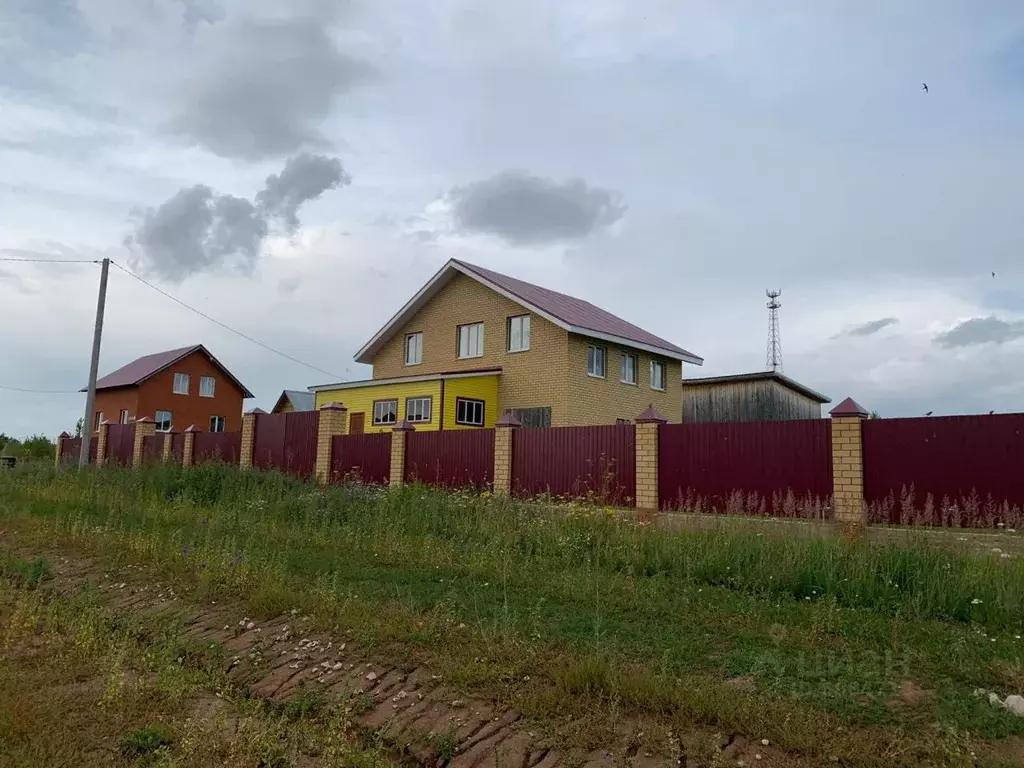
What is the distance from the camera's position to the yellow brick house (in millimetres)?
19781

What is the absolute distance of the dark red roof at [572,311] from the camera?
2030 cm

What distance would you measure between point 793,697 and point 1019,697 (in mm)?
1089

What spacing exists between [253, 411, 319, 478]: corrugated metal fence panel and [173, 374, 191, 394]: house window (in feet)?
73.2

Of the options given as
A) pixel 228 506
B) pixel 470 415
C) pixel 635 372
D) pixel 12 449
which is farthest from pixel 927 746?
pixel 12 449

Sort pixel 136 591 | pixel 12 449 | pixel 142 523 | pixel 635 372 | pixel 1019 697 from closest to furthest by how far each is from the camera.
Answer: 1. pixel 1019 697
2. pixel 136 591
3. pixel 142 523
4. pixel 635 372
5. pixel 12 449

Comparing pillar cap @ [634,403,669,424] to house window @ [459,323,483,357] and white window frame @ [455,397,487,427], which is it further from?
house window @ [459,323,483,357]

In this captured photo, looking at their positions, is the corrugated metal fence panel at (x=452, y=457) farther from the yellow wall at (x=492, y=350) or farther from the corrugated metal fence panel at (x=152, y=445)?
the corrugated metal fence panel at (x=152, y=445)

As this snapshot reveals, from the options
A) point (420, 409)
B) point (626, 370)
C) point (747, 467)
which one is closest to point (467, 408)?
point (420, 409)

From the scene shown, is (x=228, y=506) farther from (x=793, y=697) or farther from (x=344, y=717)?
(x=793, y=697)

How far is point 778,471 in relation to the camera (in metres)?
9.91

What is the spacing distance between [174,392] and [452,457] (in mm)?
29402

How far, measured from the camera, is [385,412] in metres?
21.3

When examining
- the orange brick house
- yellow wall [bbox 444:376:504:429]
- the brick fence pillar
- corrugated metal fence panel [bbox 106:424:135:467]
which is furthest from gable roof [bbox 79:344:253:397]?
the brick fence pillar

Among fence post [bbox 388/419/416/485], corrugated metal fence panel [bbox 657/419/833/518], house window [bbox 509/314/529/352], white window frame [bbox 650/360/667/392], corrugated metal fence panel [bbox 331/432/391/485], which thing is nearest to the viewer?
corrugated metal fence panel [bbox 657/419/833/518]
